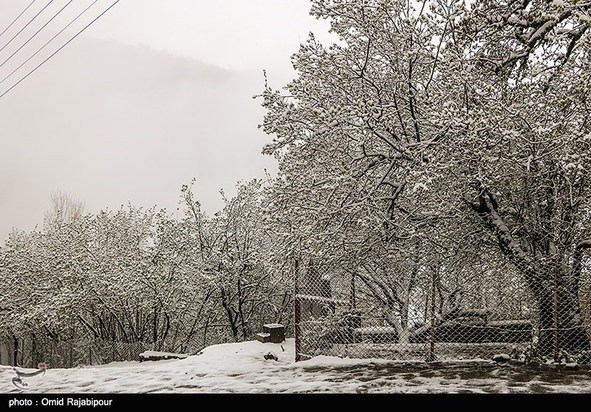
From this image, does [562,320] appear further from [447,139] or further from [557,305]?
[447,139]

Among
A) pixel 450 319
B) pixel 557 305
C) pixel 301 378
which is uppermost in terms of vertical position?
pixel 557 305

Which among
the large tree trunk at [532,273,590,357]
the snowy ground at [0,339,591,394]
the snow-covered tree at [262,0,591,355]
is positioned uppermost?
the snow-covered tree at [262,0,591,355]

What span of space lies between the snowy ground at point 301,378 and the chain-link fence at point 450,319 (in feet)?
1.86

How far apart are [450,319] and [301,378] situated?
2913mm

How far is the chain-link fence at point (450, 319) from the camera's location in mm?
7352

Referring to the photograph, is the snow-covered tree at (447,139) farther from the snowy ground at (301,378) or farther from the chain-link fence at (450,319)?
the snowy ground at (301,378)

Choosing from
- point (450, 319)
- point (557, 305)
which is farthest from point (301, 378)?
point (557, 305)

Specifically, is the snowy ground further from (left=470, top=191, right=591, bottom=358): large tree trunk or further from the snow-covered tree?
the snow-covered tree

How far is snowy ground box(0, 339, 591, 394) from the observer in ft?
19.4

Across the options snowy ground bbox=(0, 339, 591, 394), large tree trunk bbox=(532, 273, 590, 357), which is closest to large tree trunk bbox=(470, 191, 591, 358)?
large tree trunk bbox=(532, 273, 590, 357)

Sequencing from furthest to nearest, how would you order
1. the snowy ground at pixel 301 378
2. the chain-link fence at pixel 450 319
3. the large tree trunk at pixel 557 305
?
the chain-link fence at pixel 450 319
the large tree trunk at pixel 557 305
the snowy ground at pixel 301 378

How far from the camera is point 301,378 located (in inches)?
272

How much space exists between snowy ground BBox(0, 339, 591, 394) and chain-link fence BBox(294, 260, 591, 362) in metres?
0.57

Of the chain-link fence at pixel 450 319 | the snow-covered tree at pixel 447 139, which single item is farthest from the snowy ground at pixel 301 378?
the snow-covered tree at pixel 447 139
